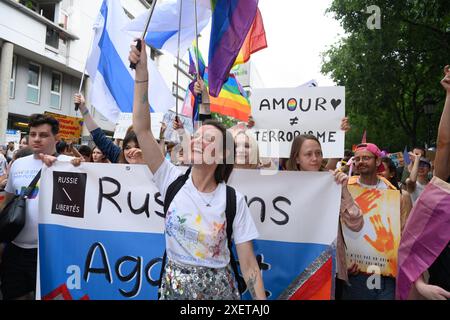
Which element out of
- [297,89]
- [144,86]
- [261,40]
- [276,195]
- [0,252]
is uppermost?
[261,40]

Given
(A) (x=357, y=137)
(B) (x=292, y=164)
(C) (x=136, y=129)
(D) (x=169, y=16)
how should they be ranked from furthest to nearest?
(A) (x=357, y=137), (D) (x=169, y=16), (B) (x=292, y=164), (C) (x=136, y=129)

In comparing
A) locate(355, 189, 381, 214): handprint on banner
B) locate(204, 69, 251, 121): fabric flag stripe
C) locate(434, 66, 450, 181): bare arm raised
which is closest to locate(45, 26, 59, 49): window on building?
locate(204, 69, 251, 121): fabric flag stripe

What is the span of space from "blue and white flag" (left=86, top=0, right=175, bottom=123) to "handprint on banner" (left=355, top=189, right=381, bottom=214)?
8.88 feet

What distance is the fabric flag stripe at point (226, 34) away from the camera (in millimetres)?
3680

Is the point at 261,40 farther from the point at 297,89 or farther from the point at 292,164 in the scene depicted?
the point at 292,164

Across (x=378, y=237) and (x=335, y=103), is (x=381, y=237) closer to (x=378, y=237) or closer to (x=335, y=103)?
(x=378, y=237)

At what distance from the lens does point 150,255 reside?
2717mm

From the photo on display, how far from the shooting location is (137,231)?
109 inches

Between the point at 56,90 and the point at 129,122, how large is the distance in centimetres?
1648

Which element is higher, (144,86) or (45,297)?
(144,86)

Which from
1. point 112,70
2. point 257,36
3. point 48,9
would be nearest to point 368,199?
point 257,36

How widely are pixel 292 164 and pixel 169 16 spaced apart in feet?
9.28

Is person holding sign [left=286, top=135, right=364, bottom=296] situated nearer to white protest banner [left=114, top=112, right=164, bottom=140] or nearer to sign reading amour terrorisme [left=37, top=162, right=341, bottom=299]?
sign reading amour terrorisme [left=37, top=162, right=341, bottom=299]

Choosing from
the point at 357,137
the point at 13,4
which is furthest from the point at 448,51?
the point at 357,137
